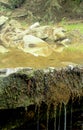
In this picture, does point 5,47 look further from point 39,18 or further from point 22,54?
point 39,18

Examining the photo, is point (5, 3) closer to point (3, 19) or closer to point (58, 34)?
point (3, 19)

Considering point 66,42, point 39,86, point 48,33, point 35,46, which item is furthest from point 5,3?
point 39,86

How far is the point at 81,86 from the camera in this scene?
296 inches

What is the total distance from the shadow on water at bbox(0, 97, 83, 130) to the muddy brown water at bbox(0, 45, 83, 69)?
3999 mm

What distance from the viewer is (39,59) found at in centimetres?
1327

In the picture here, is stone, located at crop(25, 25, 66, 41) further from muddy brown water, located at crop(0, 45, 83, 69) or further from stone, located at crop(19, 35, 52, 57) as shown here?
muddy brown water, located at crop(0, 45, 83, 69)

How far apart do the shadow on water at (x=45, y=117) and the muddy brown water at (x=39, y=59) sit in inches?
157

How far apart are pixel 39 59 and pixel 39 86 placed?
20.9 ft

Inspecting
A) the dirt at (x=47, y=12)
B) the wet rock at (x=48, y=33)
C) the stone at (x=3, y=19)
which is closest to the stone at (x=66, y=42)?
the wet rock at (x=48, y=33)

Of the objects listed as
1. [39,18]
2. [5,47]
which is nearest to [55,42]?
[5,47]

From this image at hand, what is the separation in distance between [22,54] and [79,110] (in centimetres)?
646

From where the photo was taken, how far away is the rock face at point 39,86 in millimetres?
6672

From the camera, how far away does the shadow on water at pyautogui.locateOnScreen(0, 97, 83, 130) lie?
711 cm

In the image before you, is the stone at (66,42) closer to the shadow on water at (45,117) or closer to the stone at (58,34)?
the stone at (58,34)
